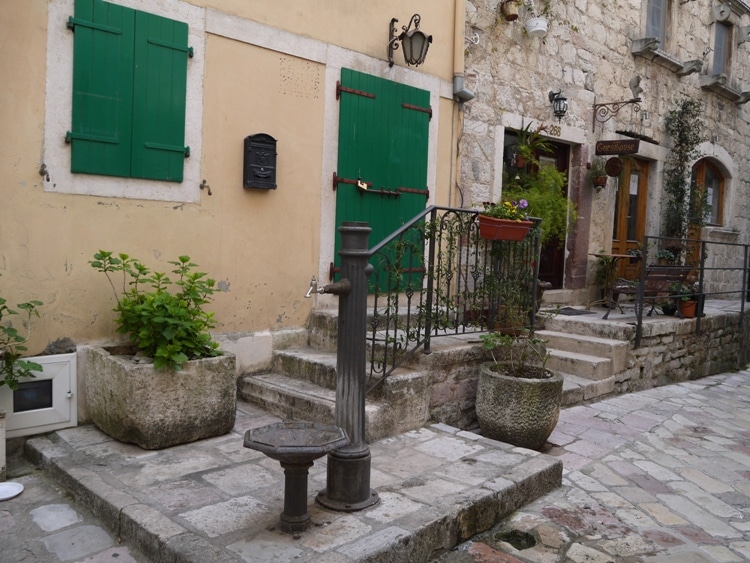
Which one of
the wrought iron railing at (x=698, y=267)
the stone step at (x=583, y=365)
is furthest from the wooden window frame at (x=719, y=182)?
the stone step at (x=583, y=365)

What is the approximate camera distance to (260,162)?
4.55 meters

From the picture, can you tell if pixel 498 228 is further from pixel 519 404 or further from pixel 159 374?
pixel 159 374

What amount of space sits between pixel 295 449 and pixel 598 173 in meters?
6.56

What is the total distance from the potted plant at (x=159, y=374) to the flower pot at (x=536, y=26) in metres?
4.90

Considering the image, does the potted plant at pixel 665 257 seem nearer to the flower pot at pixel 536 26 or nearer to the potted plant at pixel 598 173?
the potted plant at pixel 598 173

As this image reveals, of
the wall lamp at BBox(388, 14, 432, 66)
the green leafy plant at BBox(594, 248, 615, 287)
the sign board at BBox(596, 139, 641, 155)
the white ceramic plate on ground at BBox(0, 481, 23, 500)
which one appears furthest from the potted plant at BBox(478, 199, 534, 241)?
the green leafy plant at BBox(594, 248, 615, 287)

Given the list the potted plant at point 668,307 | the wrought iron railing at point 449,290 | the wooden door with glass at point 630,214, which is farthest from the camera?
the wooden door with glass at point 630,214

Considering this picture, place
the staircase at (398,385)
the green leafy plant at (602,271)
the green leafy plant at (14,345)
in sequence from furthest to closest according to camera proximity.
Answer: the green leafy plant at (602,271) → the staircase at (398,385) → the green leafy plant at (14,345)

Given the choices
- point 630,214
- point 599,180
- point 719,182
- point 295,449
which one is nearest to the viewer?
point 295,449

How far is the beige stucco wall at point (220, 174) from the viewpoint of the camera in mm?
3570

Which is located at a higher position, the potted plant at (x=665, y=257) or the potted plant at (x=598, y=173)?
the potted plant at (x=598, y=173)

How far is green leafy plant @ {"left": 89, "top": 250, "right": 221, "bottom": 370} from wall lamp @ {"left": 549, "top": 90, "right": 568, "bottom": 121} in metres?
5.00

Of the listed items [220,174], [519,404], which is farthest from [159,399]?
[519,404]

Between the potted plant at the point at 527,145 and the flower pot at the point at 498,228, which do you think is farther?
the potted plant at the point at 527,145
